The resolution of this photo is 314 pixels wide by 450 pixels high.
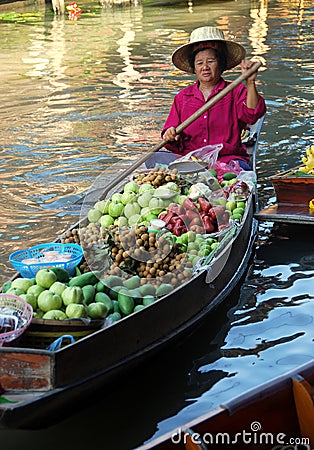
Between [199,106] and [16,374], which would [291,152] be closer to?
[199,106]

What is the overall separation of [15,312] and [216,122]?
260cm

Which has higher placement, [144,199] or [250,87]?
[250,87]

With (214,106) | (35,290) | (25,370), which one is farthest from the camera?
(214,106)

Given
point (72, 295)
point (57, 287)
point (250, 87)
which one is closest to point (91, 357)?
point (72, 295)

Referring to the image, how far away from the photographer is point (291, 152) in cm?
718

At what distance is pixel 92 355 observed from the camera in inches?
117

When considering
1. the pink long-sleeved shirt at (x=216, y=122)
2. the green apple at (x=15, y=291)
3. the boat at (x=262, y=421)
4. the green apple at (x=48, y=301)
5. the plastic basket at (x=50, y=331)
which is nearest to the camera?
the boat at (x=262, y=421)

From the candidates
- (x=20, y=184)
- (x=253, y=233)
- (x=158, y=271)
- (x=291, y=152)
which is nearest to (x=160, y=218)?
(x=158, y=271)

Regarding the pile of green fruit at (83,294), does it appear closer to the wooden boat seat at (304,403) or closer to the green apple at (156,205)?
the green apple at (156,205)

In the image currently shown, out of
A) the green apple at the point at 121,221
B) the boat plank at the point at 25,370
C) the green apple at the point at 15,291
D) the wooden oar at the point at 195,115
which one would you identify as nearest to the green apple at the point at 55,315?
the green apple at the point at 15,291

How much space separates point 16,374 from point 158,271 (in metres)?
0.99

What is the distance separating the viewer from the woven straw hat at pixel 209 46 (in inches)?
201

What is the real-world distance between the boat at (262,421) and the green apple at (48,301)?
1131 mm

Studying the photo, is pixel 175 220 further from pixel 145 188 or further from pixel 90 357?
pixel 90 357
